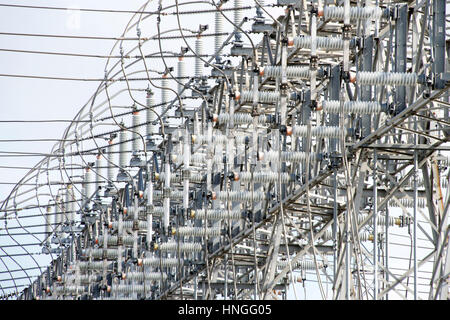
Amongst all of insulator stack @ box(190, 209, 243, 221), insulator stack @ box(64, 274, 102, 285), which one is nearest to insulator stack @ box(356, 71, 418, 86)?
insulator stack @ box(190, 209, 243, 221)

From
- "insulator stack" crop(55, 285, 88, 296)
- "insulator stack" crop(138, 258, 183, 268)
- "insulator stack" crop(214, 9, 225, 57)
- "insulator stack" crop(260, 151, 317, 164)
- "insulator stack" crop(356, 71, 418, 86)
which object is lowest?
"insulator stack" crop(55, 285, 88, 296)

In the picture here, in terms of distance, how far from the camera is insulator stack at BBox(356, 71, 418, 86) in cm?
1368

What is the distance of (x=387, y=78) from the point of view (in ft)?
45.2

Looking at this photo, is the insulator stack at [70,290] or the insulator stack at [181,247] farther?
the insulator stack at [70,290]

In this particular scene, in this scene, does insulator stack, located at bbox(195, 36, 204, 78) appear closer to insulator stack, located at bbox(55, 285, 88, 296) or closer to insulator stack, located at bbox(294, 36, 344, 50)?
insulator stack, located at bbox(294, 36, 344, 50)

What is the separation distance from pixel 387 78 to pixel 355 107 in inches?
32.8

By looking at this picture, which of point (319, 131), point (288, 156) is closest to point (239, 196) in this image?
point (288, 156)

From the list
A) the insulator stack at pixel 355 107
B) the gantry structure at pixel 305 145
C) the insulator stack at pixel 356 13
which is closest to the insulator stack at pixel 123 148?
the gantry structure at pixel 305 145

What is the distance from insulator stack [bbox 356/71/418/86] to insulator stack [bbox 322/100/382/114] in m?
0.52

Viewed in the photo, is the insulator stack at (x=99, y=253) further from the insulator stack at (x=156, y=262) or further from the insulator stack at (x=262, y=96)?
the insulator stack at (x=262, y=96)

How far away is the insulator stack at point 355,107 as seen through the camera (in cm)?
1441

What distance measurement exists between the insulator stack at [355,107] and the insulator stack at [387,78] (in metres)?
0.52
